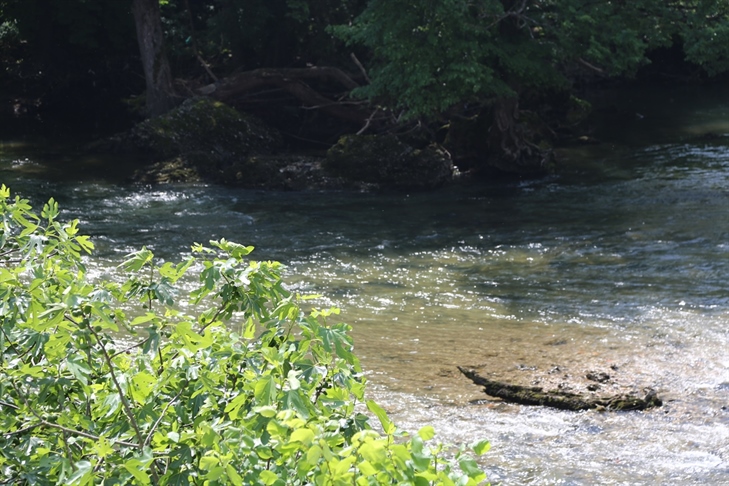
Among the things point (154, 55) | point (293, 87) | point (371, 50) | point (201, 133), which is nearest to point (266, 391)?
point (201, 133)

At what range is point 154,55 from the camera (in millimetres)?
22000

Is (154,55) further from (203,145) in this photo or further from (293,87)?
(293,87)

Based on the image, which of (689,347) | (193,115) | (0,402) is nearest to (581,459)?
(689,347)

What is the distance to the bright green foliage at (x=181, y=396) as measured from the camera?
2.73 metres

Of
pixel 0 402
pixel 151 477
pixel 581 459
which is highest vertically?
pixel 0 402

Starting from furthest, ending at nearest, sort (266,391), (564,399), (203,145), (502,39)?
1. (203,145)
2. (502,39)
3. (564,399)
4. (266,391)

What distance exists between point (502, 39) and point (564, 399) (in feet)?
38.7

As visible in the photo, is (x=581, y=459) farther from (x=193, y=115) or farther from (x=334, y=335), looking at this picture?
(x=193, y=115)

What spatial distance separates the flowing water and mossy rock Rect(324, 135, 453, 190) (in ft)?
2.41

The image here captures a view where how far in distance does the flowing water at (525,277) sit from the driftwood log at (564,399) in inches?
4.4

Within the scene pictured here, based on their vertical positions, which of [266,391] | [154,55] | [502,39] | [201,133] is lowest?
[266,391]

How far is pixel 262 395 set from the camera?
291 centimetres

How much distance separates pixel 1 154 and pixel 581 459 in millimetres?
18241

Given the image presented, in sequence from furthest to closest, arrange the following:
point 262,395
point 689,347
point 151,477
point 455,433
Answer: point 689,347
point 455,433
point 151,477
point 262,395
